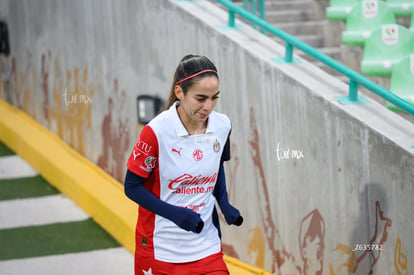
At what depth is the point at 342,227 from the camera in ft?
17.7

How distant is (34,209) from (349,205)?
13.6 ft

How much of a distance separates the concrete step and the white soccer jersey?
516 cm

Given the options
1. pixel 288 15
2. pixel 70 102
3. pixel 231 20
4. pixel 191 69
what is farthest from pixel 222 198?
pixel 70 102

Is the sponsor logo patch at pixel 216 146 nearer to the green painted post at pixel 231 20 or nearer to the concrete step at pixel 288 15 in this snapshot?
the green painted post at pixel 231 20

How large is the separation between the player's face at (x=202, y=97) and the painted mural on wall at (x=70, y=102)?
442cm

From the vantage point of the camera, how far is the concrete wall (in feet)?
16.5

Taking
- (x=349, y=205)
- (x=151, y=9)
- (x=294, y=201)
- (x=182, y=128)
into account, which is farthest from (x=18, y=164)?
(x=182, y=128)

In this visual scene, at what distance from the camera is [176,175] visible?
12.6 ft

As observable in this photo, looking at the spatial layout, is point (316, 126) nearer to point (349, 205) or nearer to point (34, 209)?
point (349, 205)

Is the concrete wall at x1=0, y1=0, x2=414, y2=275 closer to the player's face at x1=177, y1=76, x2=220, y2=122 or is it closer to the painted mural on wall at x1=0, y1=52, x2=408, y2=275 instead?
the painted mural on wall at x1=0, y1=52, x2=408, y2=275

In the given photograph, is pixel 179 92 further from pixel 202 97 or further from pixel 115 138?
pixel 115 138

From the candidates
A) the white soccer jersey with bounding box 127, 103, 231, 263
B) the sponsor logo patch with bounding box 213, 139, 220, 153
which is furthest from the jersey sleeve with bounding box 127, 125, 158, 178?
the sponsor logo patch with bounding box 213, 139, 220, 153

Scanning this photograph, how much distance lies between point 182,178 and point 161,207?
0.20 meters

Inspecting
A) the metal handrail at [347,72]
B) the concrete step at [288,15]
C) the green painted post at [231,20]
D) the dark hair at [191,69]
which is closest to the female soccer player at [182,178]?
the dark hair at [191,69]
